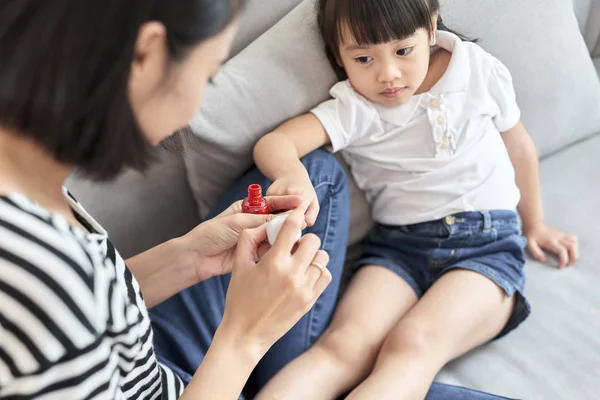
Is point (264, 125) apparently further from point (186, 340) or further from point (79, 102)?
point (79, 102)

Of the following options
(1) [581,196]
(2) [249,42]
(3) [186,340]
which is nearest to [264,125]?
(2) [249,42]

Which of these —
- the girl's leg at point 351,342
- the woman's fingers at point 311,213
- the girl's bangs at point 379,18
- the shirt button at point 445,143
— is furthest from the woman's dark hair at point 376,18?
the girl's leg at point 351,342

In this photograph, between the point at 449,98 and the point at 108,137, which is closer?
the point at 108,137

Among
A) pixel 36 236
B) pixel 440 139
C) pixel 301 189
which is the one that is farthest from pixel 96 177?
pixel 440 139

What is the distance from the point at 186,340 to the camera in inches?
39.3

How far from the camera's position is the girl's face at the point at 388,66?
1.11m

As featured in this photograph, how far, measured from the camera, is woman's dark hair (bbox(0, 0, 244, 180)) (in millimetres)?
472

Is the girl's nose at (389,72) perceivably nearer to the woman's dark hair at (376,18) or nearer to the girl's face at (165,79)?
the woman's dark hair at (376,18)

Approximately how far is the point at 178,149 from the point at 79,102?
0.34m

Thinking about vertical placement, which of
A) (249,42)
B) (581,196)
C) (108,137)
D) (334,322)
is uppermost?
(108,137)

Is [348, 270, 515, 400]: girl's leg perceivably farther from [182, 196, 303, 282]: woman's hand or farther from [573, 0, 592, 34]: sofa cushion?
[573, 0, 592, 34]: sofa cushion

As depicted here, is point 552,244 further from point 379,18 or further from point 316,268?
point 316,268

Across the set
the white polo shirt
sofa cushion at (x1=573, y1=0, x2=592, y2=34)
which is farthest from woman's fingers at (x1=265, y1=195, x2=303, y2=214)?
sofa cushion at (x1=573, y1=0, x2=592, y2=34)

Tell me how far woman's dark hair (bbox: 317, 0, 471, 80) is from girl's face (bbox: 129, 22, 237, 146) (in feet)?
1.77
